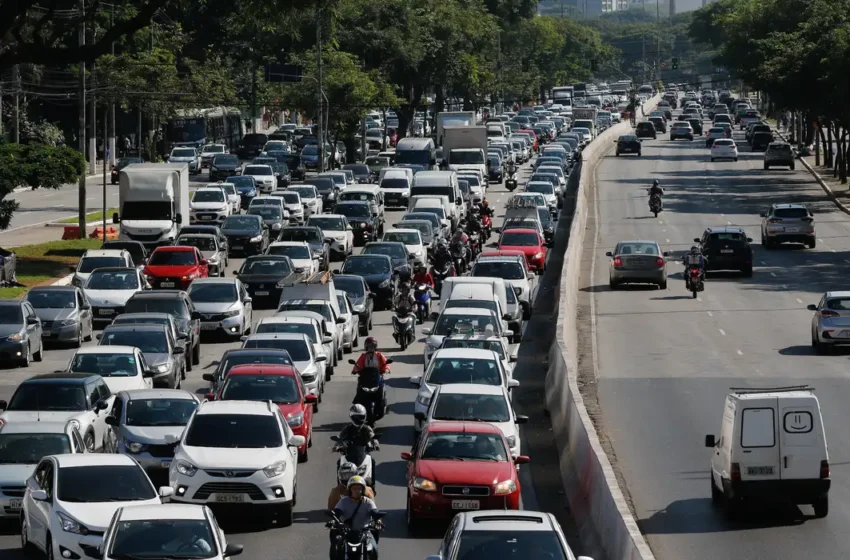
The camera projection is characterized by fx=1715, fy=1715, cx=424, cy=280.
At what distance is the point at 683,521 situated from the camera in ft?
69.4

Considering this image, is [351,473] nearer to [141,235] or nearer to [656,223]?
[141,235]

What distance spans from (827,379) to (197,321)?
1299cm

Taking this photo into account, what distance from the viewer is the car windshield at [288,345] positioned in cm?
3014

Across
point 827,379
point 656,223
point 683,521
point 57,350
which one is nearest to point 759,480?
point 683,521

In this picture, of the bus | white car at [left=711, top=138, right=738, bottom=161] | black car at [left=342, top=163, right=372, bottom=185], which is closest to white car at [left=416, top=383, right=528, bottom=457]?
black car at [left=342, top=163, right=372, bottom=185]

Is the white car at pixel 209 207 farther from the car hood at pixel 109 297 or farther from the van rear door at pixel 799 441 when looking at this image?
the van rear door at pixel 799 441

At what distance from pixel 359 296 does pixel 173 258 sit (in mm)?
7146

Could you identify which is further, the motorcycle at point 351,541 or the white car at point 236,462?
the white car at point 236,462

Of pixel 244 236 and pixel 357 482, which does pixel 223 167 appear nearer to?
pixel 244 236

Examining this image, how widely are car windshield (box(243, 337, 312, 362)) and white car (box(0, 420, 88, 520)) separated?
8.13m

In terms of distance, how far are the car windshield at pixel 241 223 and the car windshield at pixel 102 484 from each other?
1436 inches

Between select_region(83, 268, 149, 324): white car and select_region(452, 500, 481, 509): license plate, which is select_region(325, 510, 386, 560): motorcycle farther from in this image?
select_region(83, 268, 149, 324): white car

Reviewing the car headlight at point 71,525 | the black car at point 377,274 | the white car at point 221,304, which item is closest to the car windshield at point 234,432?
the car headlight at point 71,525

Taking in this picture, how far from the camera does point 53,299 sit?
3806 centimetres
